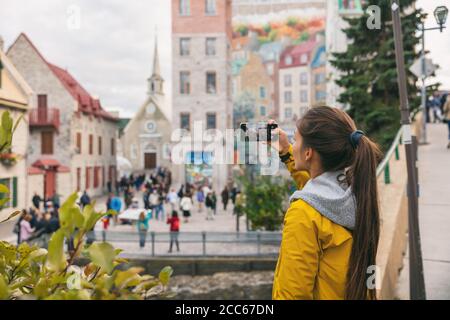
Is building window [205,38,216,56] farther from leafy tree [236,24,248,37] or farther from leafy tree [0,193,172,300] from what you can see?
leafy tree [236,24,248,37]

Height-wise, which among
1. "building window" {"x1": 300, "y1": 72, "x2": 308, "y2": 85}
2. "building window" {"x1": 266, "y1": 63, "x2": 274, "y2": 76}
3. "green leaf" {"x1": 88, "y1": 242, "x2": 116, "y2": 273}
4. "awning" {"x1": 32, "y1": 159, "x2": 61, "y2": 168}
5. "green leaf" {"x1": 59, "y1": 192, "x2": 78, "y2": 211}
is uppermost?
"building window" {"x1": 266, "y1": 63, "x2": 274, "y2": 76}

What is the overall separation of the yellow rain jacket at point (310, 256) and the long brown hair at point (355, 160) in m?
0.06

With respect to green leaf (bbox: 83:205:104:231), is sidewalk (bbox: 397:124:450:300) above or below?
below

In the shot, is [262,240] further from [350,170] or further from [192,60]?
[192,60]

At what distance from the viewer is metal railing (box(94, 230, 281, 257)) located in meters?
14.0

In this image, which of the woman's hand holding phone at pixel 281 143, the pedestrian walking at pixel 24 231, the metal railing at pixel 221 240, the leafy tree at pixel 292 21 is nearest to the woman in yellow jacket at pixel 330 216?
the woman's hand holding phone at pixel 281 143

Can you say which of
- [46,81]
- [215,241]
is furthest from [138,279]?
[46,81]

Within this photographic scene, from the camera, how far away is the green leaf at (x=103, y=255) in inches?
40.0

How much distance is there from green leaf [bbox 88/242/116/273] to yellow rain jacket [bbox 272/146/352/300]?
0.65m

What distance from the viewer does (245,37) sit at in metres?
58.2

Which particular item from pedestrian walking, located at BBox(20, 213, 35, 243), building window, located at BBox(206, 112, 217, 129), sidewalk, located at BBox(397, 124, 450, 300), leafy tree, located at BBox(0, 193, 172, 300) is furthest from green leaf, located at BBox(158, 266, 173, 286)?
building window, located at BBox(206, 112, 217, 129)

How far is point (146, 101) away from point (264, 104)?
56.5ft

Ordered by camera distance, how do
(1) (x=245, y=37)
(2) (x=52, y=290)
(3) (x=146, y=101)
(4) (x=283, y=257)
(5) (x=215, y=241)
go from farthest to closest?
(1) (x=245, y=37)
(3) (x=146, y=101)
(5) (x=215, y=241)
(4) (x=283, y=257)
(2) (x=52, y=290)

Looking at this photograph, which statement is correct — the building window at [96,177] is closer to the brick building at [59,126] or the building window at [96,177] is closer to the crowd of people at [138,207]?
the brick building at [59,126]
